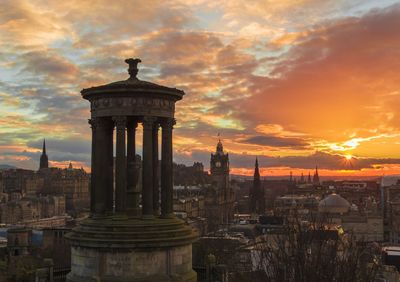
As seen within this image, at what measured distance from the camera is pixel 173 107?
1784 cm

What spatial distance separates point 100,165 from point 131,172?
1.05 metres

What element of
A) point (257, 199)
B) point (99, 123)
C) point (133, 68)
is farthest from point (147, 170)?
point (257, 199)

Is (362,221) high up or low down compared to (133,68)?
down

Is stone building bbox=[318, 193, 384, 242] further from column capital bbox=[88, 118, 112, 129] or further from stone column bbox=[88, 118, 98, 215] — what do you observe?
column capital bbox=[88, 118, 112, 129]

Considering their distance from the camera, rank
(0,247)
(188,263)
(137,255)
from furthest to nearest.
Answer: (0,247)
(188,263)
(137,255)

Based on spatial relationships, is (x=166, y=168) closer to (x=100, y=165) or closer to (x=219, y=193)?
(x=100, y=165)

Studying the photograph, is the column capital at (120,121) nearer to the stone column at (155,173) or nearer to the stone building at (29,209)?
the stone column at (155,173)

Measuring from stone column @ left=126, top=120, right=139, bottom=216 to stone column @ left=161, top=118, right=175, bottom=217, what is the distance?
82cm

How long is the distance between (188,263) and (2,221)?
135 meters

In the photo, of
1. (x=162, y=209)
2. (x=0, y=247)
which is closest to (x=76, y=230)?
(x=162, y=209)

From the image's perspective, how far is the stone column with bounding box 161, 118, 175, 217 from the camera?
1784cm

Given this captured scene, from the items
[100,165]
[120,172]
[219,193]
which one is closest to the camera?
[120,172]

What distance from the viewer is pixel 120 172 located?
16.9m

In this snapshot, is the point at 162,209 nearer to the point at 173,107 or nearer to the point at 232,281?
the point at 173,107
